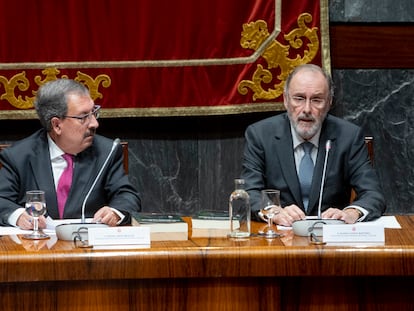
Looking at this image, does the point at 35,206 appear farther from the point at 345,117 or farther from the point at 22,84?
the point at 345,117

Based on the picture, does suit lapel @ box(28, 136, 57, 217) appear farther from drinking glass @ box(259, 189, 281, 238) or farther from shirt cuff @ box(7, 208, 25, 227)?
drinking glass @ box(259, 189, 281, 238)

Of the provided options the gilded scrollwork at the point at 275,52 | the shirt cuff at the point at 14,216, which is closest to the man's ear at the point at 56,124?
the shirt cuff at the point at 14,216

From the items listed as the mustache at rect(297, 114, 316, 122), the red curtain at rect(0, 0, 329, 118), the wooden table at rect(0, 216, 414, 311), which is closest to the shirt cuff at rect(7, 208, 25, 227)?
the wooden table at rect(0, 216, 414, 311)

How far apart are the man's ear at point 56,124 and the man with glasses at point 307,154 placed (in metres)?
0.77

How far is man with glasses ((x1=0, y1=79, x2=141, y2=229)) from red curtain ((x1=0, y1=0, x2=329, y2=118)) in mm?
962

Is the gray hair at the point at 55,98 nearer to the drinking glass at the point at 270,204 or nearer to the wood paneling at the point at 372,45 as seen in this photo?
the drinking glass at the point at 270,204

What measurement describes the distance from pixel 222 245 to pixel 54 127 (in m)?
1.15

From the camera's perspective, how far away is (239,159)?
4.71 meters

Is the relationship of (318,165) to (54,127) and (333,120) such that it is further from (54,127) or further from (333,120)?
(54,127)

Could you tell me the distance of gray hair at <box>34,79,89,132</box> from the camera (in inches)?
139

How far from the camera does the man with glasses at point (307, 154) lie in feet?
11.8

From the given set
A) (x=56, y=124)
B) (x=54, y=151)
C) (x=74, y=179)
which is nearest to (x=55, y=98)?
(x=56, y=124)

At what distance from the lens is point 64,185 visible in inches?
138

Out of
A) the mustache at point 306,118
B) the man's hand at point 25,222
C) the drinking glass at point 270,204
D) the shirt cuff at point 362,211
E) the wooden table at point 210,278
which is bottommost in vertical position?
the wooden table at point 210,278
